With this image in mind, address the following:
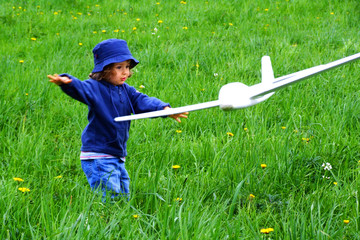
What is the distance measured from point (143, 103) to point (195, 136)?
0.79 metres

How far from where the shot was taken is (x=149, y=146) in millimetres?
3113

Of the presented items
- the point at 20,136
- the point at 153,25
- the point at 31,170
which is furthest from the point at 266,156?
the point at 153,25

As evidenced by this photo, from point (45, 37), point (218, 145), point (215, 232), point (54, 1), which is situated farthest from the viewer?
point (54, 1)

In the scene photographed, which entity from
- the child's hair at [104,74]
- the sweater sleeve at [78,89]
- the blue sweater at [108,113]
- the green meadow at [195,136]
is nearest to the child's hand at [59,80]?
the sweater sleeve at [78,89]

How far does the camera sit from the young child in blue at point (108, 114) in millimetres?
2385

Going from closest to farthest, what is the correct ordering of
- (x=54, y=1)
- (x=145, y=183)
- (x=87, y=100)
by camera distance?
(x=87, y=100)
(x=145, y=183)
(x=54, y=1)

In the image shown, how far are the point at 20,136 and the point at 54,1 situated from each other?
5.29 m

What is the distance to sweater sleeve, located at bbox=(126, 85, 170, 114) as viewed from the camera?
8.10 feet

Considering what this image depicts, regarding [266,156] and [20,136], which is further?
[20,136]

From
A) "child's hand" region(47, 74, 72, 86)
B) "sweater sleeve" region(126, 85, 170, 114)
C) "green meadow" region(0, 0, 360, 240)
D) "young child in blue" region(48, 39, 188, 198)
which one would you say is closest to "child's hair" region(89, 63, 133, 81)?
"young child in blue" region(48, 39, 188, 198)

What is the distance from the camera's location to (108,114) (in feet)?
7.89

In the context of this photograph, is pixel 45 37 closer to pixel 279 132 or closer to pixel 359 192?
pixel 279 132

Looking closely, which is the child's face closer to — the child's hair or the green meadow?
the child's hair

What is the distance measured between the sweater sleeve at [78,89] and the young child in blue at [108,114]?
1.8 inches
